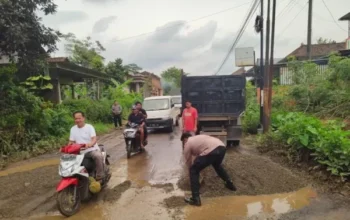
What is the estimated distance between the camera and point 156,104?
55.4 feet

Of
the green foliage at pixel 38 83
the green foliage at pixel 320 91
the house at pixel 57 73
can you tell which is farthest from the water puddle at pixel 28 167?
the green foliage at pixel 320 91

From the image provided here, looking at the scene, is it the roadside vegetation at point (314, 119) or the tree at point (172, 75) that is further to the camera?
the tree at point (172, 75)

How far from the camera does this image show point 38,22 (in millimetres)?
10430

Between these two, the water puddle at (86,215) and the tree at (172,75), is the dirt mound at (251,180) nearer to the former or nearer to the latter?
the water puddle at (86,215)

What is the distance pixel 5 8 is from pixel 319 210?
30.4ft

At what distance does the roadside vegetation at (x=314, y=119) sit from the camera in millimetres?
6582

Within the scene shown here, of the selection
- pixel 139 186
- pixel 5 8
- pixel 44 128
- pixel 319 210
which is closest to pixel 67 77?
pixel 44 128

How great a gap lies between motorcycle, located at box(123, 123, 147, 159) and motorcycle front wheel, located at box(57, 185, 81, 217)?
14.3 ft

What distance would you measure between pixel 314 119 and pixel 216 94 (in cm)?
358

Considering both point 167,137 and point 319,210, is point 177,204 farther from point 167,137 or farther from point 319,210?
point 167,137

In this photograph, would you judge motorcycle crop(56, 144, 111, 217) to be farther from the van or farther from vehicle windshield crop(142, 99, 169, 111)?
vehicle windshield crop(142, 99, 169, 111)

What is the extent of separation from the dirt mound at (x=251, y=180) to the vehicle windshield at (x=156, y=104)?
8664 mm

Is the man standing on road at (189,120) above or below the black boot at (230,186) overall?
above

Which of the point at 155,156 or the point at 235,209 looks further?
the point at 155,156
